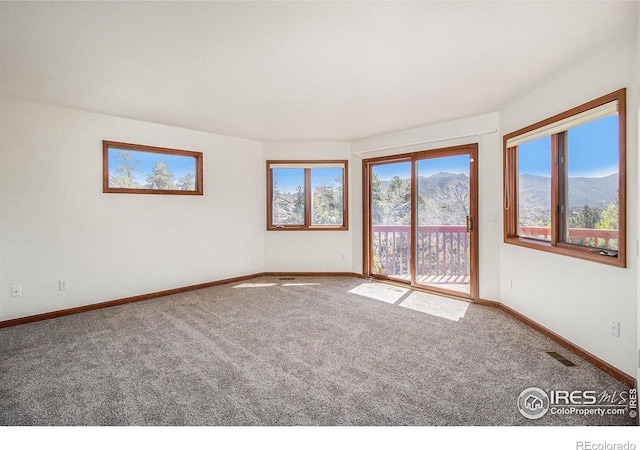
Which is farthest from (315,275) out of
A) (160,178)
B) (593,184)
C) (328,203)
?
(593,184)

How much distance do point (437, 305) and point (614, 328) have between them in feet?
6.12

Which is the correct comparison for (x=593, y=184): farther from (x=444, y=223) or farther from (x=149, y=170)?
(x=149, y=170)

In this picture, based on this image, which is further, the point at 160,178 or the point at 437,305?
the point at 160,178

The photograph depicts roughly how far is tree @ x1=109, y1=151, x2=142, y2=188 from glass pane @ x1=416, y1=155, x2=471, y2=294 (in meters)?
3.99

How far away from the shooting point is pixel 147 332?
3.27 metres

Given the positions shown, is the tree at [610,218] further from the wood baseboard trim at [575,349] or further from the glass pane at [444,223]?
the glass pane at [444,223]

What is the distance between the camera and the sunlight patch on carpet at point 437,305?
3760 mm

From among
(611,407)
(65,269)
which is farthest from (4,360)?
(611,407)

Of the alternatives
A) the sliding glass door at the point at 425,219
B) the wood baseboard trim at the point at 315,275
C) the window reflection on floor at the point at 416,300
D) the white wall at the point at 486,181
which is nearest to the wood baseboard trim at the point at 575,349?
the wood baseboard trim at the point at 315,275

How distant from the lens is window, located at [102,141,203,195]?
4266 millimetres

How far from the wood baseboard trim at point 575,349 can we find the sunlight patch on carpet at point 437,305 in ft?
1.55

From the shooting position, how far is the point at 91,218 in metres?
4.05

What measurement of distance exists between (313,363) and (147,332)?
178 centimetres

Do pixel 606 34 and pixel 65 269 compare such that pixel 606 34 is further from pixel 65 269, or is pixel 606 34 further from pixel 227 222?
pixel 65 269
